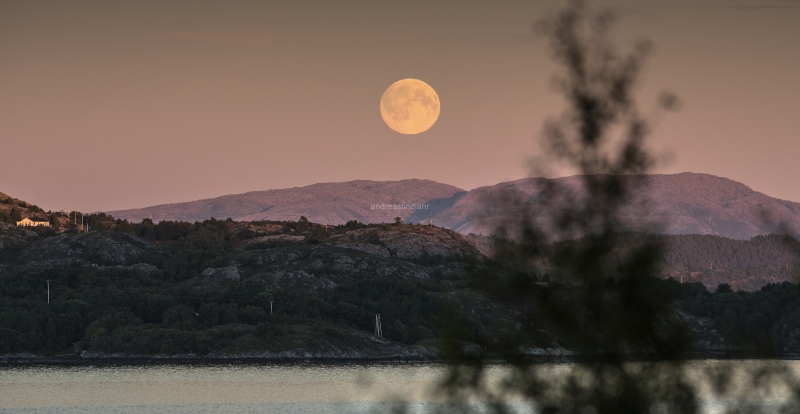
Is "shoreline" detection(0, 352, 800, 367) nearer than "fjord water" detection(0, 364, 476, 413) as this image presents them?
No

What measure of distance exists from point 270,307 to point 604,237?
166487mm

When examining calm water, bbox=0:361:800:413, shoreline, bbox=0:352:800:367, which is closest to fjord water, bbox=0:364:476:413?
calm water, bbox=0:361:800:413

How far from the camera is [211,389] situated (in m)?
113

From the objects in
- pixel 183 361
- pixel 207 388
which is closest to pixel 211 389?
pixel 207 388

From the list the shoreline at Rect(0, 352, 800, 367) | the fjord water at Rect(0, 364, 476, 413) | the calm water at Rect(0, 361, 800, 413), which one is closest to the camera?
the calm water at Rect(0, 361, 800, 413)

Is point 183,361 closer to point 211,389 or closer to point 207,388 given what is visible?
point 207,388

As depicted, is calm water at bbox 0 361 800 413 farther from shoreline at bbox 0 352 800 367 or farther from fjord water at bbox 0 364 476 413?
shoreline at bbox 0 352 800 367

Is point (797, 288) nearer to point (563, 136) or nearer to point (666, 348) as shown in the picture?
point (666, 348)

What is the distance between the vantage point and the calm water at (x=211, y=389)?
9325cm

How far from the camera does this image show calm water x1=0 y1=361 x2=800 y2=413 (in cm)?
9325

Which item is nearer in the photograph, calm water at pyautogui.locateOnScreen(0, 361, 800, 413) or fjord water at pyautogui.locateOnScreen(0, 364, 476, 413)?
calm water at pyautogui.locateOnScreen(0, 361, 800, 413)

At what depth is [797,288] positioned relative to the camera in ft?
83.8

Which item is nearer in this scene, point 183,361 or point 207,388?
point 207,388

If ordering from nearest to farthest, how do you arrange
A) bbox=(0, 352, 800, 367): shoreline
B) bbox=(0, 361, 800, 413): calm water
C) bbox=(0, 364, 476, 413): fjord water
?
bbox=(0, 361, 800, 413): calm water → bbox=(0, 364, 476, 413): fjord water → bbox=(0, 352, 800, 367): shoreline
